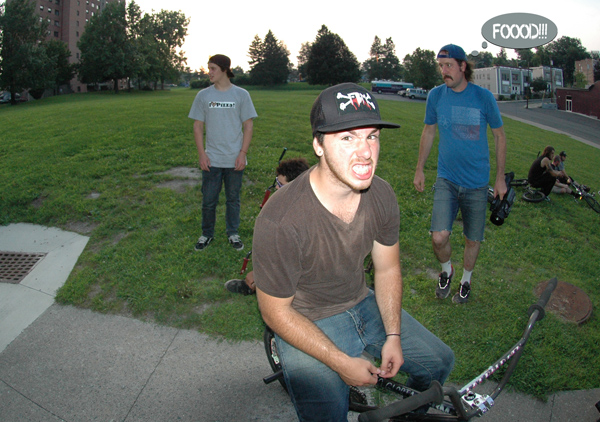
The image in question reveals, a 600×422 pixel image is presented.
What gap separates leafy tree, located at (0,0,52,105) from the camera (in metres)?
43.8

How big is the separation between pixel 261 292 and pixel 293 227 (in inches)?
15.9

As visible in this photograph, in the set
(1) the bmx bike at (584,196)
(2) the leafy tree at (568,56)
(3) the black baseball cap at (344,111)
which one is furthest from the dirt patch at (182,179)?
(2) the leafy tree at (568,56)

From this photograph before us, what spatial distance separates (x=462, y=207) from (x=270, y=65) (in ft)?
289

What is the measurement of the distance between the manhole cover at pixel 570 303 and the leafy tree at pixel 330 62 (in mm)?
64022

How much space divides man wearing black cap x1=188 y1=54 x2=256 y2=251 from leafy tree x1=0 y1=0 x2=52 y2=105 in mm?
49947

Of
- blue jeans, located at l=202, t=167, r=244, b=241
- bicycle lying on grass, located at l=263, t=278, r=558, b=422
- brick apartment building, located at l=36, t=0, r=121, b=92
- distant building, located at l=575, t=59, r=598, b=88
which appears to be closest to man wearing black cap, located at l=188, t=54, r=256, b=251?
blue jeans, located at l=202, t=167, r=244, b=241

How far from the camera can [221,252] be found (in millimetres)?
5500

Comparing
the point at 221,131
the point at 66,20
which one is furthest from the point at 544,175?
the point at 66,20

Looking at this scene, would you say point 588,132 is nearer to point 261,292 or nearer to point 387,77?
point 261,292

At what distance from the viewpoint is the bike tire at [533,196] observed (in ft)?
29.7

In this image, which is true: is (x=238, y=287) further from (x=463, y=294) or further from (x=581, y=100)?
(x=581, y=100)

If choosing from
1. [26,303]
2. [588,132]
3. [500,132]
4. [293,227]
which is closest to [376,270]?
[293,227]

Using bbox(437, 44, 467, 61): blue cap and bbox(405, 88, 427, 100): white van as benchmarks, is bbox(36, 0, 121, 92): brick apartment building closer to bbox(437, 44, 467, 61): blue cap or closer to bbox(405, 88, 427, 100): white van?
bbox(405, 88, 427, 100): white van

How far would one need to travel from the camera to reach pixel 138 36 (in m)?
65.8
